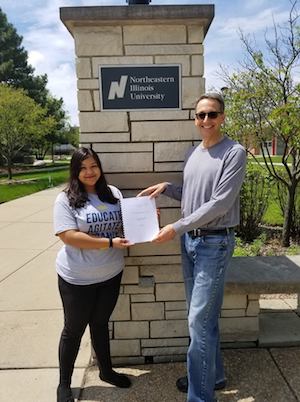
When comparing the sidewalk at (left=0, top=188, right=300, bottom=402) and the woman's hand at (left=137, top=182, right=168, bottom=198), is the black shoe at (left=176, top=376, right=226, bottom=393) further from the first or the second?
the woman's hand at (left=137, top=182, right=168, bottom=198)

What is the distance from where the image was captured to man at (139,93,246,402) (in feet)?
7.17

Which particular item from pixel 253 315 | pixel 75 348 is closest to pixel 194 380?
pixel 75 348

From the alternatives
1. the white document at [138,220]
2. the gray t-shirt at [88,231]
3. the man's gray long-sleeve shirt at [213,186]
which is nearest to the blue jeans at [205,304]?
the man's gray long-sleeve shirt at [213,186]

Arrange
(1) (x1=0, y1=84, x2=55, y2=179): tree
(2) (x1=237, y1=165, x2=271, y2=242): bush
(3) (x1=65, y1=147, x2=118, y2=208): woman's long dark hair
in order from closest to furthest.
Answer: (3) (x1=65, y1=147, x2=118, y2=208): woman's long dark hair, (2) (x1=237, y1=165, x2=271, y2=242): bush, (1) (x1=0, y1=84, x2=55, y2=179): tree

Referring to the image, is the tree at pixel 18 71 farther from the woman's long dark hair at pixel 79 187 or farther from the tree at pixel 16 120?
the woman's long dark hair at pixel 79 187

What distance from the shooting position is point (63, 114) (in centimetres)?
3812

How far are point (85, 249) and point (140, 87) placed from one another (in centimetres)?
122

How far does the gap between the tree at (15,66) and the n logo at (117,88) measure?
3197cm

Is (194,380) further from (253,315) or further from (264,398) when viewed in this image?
(253,315)

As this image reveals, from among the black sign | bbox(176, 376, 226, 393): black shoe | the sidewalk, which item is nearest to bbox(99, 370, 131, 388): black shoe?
the sidewalk

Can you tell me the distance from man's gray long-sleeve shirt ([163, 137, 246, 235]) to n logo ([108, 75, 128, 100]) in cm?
76

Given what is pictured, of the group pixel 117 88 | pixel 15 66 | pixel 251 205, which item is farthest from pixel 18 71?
pixel 117 88

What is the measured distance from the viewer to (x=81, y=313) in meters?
2.46

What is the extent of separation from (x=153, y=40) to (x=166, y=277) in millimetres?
1742
